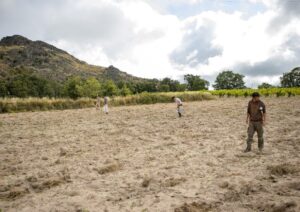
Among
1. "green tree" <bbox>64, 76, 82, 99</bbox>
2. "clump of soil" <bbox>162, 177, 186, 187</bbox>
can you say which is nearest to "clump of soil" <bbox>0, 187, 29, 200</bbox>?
"clump of soil" <bbox>162, 177, 186, 187</bbox>

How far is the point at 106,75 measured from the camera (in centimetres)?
18488

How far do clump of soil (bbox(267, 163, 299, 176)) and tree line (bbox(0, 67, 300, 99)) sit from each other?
55091mm

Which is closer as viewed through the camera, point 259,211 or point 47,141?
point 259,211

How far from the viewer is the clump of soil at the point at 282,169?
744 cm

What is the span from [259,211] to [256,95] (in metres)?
5.10

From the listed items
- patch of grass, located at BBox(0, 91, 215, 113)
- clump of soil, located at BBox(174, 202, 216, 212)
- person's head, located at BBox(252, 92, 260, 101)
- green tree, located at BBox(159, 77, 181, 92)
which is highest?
green tree, located at BBox(159, 77, 181, 92)

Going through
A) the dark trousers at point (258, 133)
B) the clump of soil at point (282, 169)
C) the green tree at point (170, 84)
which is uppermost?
the green tree at point (170, 84)

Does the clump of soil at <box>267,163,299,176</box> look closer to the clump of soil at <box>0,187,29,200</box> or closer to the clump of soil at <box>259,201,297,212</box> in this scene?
the clump of soil at <box>259,201,297,212</box>

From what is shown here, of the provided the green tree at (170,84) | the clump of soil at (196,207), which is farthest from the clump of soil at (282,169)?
the green tree at (170,84)

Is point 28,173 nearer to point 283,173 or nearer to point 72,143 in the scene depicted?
point 72,143

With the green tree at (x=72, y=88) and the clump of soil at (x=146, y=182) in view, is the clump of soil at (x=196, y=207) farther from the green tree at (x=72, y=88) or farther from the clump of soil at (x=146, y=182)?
the green tree at (x=72, y=88)

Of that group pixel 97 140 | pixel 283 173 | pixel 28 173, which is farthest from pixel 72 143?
pixel 283 173

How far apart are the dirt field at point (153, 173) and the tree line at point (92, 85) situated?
165 ft

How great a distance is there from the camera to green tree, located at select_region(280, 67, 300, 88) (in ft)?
349
